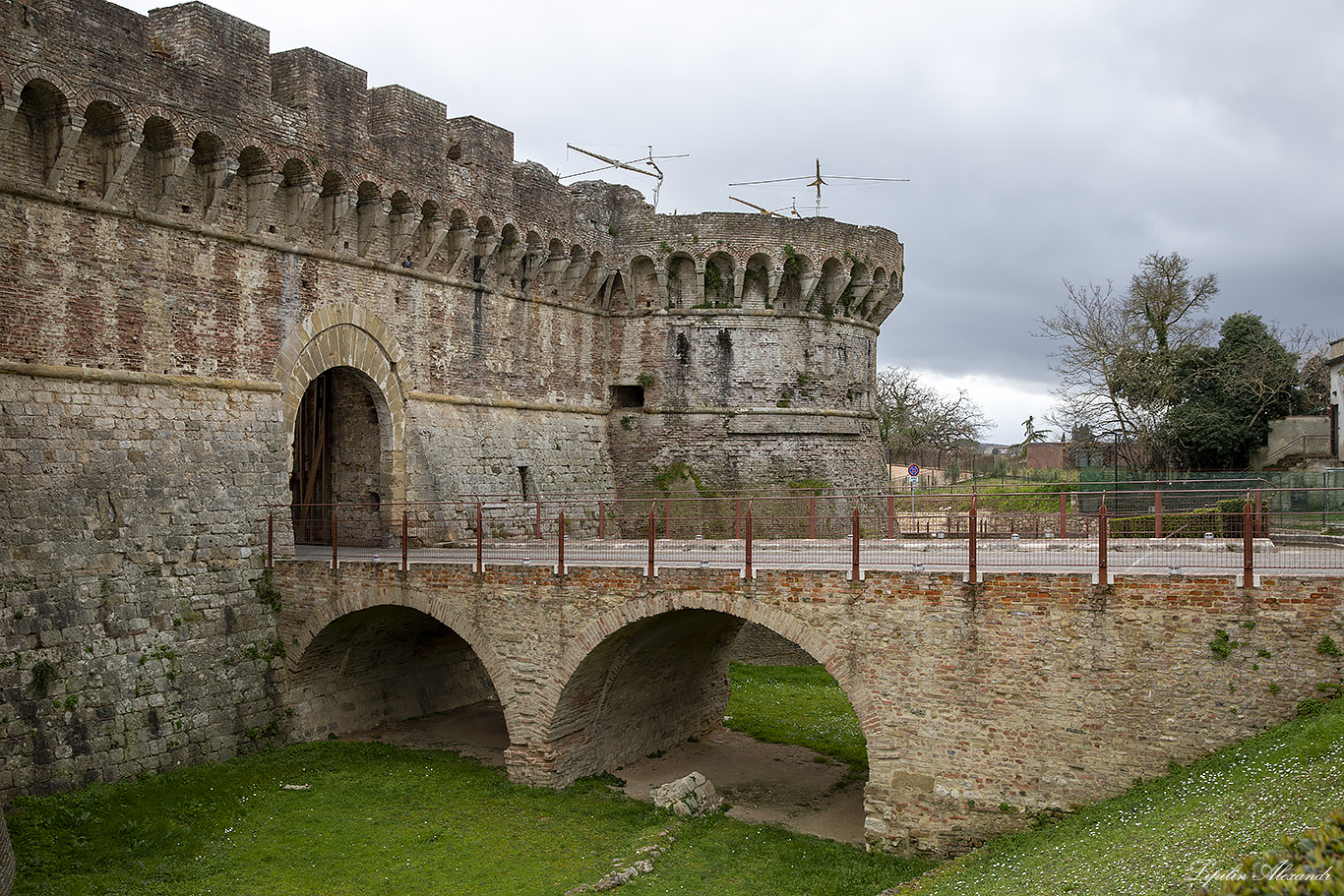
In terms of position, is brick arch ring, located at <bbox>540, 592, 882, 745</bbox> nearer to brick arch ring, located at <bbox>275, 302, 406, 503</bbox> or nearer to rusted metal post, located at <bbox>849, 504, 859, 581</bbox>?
rusted metal post, located at <bbox>849, 504, 859, 581</bbox>

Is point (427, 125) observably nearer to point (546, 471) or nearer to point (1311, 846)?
point (546, 471)

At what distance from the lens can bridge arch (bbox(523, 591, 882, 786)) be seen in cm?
1284

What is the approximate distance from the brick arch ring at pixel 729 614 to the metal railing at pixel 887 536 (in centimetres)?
48

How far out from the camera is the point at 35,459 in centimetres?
1392

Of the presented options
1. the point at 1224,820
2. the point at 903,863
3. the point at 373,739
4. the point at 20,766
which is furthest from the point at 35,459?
the point at 1224,820

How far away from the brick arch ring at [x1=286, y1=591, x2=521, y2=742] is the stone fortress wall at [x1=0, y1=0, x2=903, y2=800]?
61 cm

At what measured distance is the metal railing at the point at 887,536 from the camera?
39.6ft

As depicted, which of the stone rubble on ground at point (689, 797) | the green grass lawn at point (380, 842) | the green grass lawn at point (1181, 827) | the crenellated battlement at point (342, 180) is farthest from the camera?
the crenellated battlement at point (342, 180)

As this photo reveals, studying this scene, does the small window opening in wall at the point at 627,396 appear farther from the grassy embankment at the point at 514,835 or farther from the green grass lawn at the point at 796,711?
the grassy embankment at the point at 514,835

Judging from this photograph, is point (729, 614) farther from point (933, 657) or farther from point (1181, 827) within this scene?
point (1181, 827)

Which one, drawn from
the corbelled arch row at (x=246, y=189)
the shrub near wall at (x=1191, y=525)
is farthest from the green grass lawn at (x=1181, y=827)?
the corbelled arch row at (x=246, y=189)

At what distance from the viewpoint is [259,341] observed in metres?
17.1

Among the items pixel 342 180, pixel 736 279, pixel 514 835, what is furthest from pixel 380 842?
pixel 736 279

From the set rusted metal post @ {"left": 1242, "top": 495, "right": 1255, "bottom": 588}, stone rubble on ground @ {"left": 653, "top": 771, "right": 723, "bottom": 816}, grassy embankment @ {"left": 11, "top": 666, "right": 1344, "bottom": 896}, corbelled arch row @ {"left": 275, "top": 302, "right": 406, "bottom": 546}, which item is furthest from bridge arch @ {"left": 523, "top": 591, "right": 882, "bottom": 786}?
corbelled arch row @ {"left": 275, "top": 302, "right": 406, "bottom": 546}
